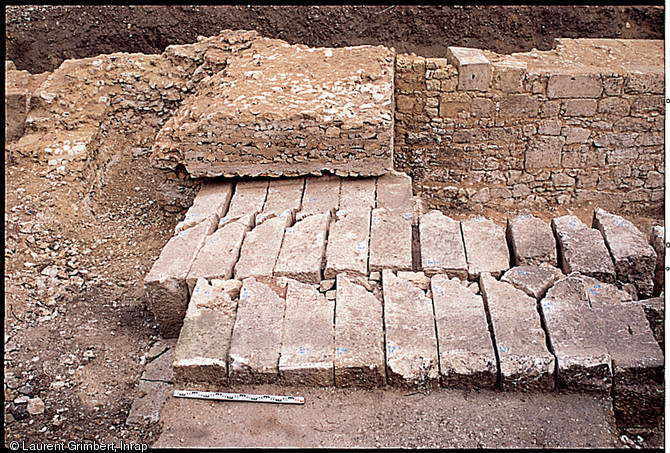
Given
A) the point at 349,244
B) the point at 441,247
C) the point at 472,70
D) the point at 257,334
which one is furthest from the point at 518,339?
the point at 472,70

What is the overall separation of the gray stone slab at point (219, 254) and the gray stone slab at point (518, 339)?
6.79 ft

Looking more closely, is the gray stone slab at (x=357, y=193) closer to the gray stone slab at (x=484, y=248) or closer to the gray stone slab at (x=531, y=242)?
the gray stone slab at (x=484, y=248)

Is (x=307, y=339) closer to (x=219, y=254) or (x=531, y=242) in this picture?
(x=219, y=254)

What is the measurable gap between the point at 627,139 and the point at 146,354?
247 inches

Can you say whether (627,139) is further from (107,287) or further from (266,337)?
(107,287)

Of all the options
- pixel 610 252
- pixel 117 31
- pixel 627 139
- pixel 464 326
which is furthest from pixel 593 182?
pixel 117 31

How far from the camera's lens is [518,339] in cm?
420

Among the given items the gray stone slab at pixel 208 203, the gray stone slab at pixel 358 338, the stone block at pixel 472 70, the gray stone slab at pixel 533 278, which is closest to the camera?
the gray stone slab at pixel 358 338

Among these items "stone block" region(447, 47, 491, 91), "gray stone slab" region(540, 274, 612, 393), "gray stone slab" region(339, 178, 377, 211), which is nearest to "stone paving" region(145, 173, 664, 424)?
"gray stone slab" region(540, 274, 612, 393)

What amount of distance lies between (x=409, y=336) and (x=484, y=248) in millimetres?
1210

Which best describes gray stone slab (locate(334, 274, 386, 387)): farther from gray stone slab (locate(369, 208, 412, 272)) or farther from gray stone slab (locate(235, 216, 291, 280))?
gray stone slab (locate(235, 216, 291, 280))

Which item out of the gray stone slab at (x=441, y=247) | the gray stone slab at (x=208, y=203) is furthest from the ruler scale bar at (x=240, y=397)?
the gray stone slab at (x=208, y=203)

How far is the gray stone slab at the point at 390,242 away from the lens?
4.95 m

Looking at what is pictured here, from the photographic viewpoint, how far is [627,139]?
7.75 metres
